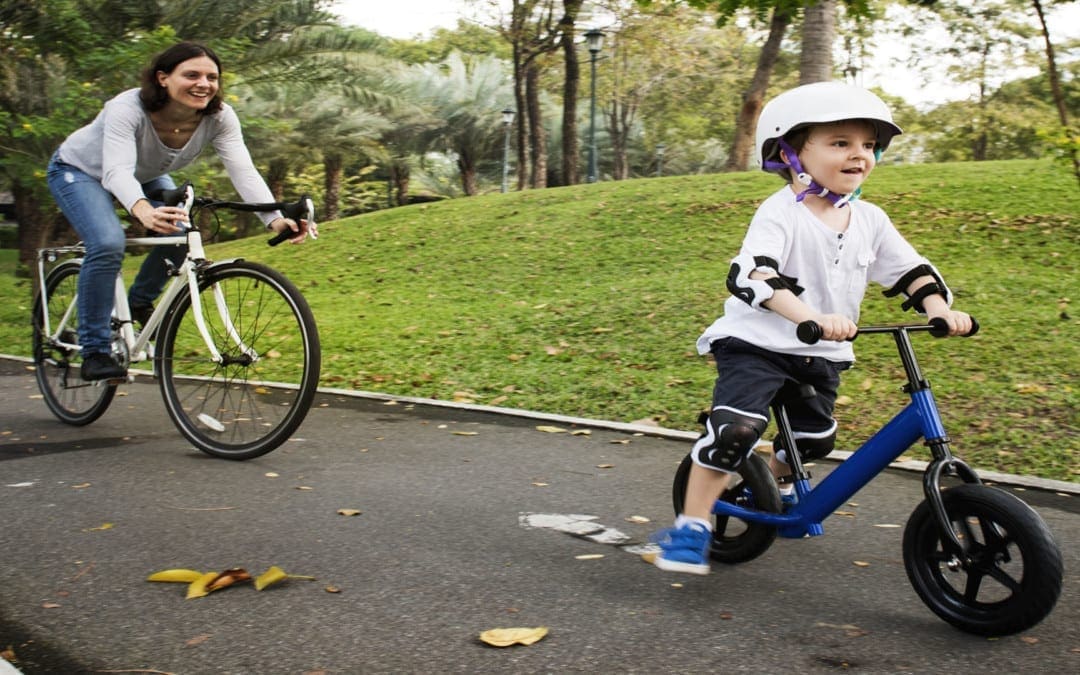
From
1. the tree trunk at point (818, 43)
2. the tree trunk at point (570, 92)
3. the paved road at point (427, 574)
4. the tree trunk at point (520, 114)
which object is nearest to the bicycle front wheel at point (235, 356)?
the paved road at point (427, 574)

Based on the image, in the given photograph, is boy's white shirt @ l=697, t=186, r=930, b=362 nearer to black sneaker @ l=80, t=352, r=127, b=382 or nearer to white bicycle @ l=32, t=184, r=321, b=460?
white bicycle @ l=32, t=184, r=321, b=460

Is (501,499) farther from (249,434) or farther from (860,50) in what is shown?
(860,50)

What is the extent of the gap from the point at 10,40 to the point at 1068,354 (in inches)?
446

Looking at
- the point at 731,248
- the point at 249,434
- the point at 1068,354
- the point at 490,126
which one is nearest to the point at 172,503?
the point at 249,434

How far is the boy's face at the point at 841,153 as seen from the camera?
10.6 ft

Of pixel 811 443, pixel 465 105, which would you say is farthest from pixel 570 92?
pixel 811 443

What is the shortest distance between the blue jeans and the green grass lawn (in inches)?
94.3

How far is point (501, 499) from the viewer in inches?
175

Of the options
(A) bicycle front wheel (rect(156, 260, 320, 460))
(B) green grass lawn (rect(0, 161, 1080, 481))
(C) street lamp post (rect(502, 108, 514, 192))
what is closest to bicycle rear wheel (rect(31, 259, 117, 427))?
(A) bicycle front wheel (rect(156, 260, 320, 460))

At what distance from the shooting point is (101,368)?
5.35m

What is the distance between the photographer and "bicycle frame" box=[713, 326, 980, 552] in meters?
2.90

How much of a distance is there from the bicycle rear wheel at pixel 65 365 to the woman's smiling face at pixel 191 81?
1.40 meters

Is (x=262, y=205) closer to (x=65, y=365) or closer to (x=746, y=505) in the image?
(x=65, y=365)

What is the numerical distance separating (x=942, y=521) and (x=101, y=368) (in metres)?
4.10
